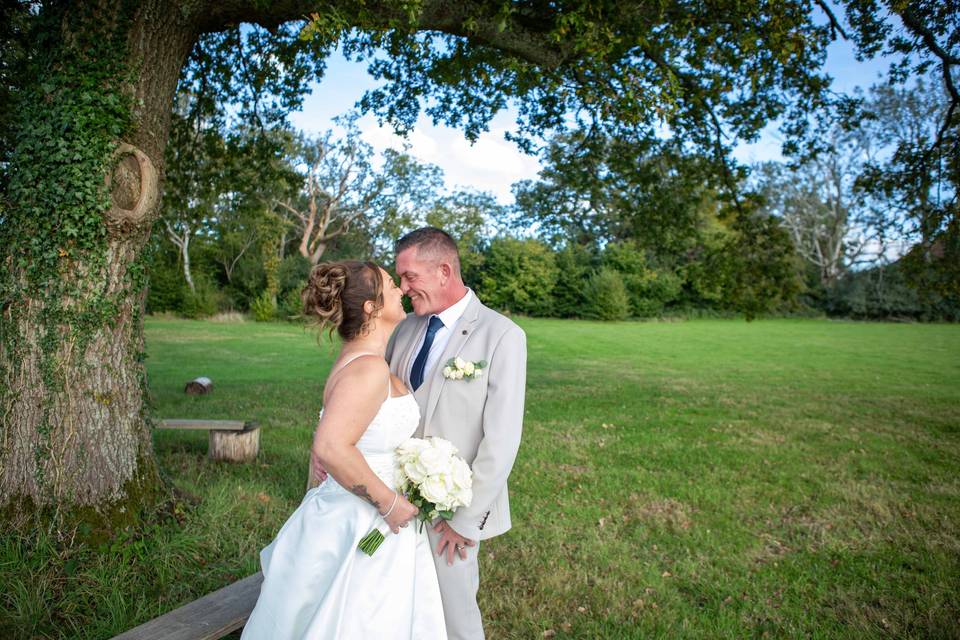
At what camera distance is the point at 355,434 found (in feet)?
8.70

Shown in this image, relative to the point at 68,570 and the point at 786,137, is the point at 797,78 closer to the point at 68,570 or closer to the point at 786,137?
the point at 786,137

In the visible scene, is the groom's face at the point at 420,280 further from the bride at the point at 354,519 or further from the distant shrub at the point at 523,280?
the distant shrub at the point at 523,280

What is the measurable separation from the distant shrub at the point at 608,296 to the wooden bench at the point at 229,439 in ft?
132

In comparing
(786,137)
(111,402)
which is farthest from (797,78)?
(111,402)

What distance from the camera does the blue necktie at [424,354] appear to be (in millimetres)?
3312

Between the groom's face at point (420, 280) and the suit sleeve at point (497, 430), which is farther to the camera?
the groom's face at point (420, 280)

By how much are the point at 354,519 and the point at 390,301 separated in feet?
3.40

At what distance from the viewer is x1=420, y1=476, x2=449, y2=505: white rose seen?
8.75 ft

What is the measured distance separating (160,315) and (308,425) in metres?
34.6

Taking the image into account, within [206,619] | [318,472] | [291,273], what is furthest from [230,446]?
[291,273]

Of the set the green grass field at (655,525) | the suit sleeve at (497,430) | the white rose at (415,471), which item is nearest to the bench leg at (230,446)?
the green grass field at (655,525)

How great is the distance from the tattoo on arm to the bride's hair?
2.25 feet

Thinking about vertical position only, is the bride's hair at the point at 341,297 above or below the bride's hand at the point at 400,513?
above

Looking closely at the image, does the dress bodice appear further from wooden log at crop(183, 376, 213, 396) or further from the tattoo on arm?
wooden log at crop(183, 376, 213, 396)
